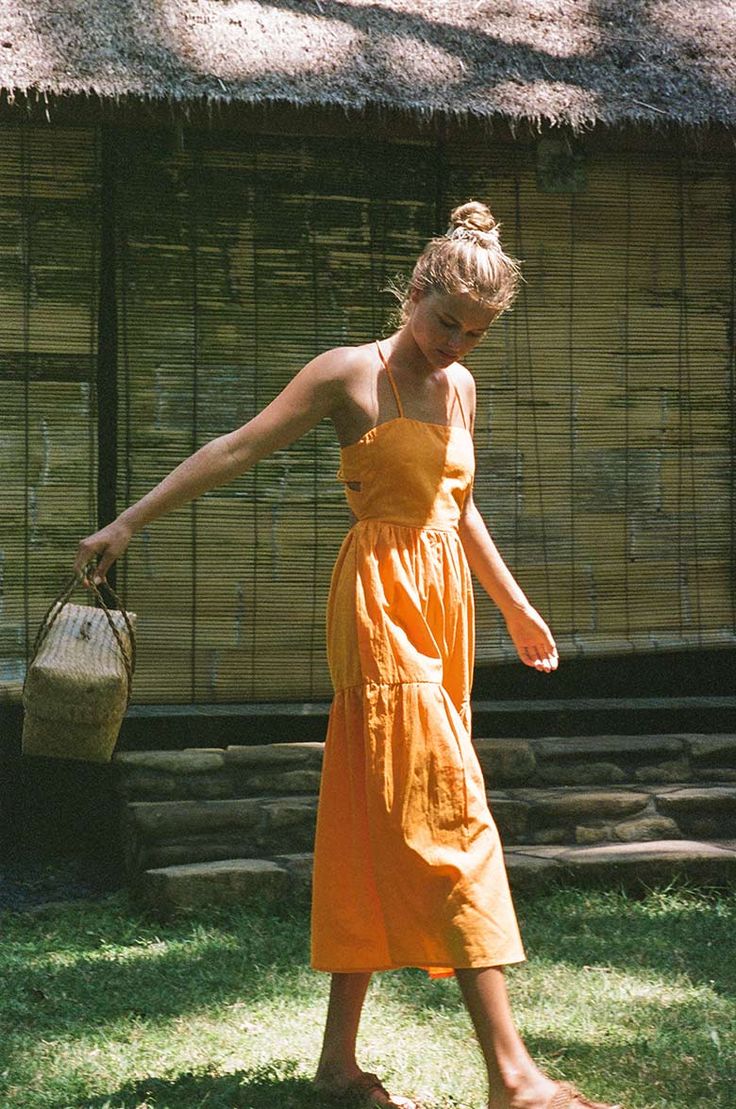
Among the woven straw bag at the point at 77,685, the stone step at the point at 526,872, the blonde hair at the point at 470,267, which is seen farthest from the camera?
the stone step at the point at 526,872

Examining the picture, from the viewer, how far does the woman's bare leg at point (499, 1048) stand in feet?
9.77

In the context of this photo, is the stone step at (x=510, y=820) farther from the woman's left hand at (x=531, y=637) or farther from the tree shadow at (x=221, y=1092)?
the woman's left hand at (x=531, y=637)

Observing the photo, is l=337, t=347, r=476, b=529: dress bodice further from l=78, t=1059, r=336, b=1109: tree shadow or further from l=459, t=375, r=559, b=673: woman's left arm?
l=78, t=1059, r=336, b=1109: tree shadow

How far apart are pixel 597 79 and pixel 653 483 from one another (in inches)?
65.8

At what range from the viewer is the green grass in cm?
343

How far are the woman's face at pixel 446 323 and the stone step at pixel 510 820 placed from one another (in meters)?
2.59

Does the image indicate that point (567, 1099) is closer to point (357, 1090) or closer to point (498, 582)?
point (357, 1090)

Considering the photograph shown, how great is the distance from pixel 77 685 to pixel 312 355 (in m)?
2.50

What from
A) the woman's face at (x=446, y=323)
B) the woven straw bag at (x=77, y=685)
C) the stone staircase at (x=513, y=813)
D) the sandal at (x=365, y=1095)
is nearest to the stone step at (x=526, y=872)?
the stone staircase at (x=513, y=813)

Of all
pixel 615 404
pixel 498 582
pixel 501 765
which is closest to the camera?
pixel 498 582

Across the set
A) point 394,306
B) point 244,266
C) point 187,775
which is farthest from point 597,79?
point 187,775

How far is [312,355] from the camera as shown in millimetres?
5867

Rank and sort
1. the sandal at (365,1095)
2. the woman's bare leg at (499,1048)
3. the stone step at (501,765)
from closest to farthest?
the woman's bare leg at (499,1048) → the sandal at (365,1095) → the stone step at (501,765)

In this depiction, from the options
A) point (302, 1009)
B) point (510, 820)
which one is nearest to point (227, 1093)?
point (302, 1009)
